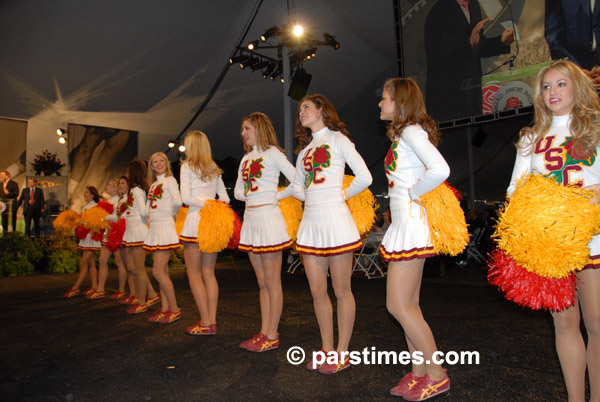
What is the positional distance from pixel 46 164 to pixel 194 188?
1044cm

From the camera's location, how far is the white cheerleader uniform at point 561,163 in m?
1.97

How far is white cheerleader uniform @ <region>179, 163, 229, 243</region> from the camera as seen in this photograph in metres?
3.83

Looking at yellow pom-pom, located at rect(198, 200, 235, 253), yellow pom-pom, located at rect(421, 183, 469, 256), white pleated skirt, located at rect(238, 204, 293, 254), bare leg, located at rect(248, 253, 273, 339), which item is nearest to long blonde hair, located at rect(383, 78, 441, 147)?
yellow pom-pom, located at rect(421, 183, 469, 256)

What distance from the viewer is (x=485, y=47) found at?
830 cm

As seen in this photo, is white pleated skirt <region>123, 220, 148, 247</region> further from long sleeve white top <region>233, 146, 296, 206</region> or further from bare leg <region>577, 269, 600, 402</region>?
bare leg <region>577, 269, 600, 402</region>

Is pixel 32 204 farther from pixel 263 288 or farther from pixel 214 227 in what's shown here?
pixel 263 288

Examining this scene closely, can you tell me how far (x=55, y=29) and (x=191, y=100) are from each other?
4812mm

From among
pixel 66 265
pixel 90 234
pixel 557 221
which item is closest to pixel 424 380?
pixel 557 221

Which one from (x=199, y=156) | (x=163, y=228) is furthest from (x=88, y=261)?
(x=199, y=156)

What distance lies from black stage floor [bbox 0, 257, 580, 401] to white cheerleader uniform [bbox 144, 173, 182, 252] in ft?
2.76

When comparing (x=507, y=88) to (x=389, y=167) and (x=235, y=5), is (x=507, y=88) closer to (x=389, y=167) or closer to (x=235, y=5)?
(x=389, y=167)

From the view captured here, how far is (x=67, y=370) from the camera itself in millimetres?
3084

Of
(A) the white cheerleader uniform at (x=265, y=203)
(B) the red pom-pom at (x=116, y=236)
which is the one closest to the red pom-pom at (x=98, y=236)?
(B) the red pom-pom at (x=116, y=236)

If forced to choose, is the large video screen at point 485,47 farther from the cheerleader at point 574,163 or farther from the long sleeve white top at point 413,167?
the long sleeve white top at point 413,167
